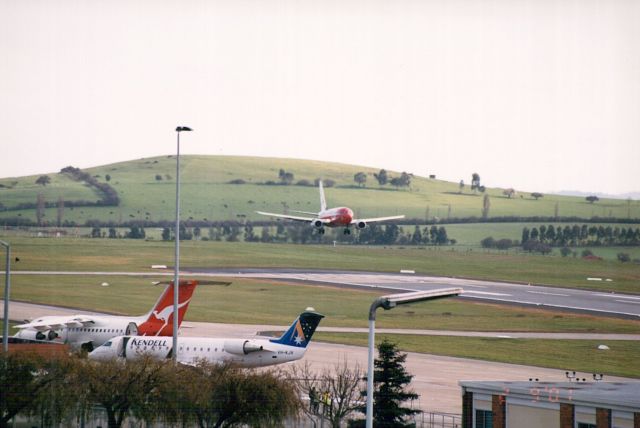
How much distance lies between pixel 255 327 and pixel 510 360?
29.3 metres

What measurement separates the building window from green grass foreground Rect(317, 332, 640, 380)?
111ft

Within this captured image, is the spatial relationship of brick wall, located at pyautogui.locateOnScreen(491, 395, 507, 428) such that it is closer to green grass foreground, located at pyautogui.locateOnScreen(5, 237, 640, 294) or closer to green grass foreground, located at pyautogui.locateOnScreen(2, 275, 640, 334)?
green grass foreground, located at pyautogui.locateOnScreen(2, 275, 640, 334)

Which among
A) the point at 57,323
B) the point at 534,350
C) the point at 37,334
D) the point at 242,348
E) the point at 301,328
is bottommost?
the point at 534,350

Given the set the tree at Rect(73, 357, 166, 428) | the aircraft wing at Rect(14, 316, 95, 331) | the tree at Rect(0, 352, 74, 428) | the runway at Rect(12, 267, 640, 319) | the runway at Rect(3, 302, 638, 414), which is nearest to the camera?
the tree at Rect(0, 352, 74, 428)

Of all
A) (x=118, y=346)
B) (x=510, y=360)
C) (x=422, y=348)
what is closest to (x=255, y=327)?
(x=422, y=348)

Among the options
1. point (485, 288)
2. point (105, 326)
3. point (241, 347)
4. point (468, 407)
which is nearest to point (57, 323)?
point (105, 326)

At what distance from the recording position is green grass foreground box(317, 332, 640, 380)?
91.1 meters

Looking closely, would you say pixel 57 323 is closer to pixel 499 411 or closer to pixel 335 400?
pixel 335 400

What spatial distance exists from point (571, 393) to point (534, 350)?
155 ft

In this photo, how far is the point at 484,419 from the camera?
180ft

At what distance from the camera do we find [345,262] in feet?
643

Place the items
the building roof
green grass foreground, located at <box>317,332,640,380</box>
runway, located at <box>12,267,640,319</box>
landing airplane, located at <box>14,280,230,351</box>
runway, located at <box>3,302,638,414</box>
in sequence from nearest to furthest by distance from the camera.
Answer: the building roof → runway, located at <box>3,302,638,414</box> → landing airplane, located at <box>14,280,230,351</box> → green grass foreground, located at <box>317,332,640,380</box> → runway, located at <box>12,267,640,319</box>

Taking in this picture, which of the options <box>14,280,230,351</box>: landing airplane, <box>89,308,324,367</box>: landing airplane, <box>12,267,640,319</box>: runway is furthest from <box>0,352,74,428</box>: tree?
<box>12,267,640,319</box>: runway

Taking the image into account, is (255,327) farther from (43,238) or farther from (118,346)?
(43,238)
